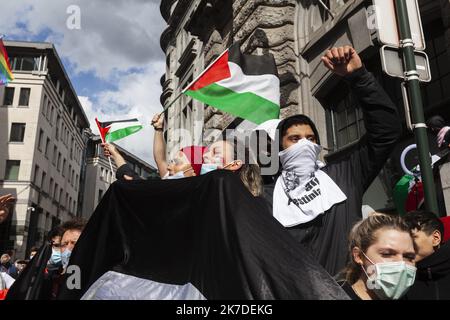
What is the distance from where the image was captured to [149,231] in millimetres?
2211

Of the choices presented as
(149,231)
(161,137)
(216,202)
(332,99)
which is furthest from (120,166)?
(332,99)

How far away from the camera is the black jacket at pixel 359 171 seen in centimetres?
235

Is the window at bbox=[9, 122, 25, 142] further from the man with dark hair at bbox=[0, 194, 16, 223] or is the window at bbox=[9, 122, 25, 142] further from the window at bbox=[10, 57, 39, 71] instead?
the man with dark hair at bbox=[0, 194, 16, 223]

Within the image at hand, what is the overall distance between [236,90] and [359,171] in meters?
2.99

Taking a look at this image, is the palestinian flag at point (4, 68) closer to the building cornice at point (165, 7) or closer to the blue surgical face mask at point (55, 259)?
the blue surgical face mask at point (55, 259)

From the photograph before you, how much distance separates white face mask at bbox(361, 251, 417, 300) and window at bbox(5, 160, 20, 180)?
36.7 m

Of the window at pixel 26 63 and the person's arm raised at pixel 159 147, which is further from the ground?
the window at pixel 26 63

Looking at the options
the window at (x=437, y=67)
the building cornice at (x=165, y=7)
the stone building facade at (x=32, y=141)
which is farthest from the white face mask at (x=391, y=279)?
the stone building facade at (x=32, y=141)

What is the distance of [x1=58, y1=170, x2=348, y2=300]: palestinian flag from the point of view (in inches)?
62.3

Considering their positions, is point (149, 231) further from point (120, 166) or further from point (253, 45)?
point (253, 45)

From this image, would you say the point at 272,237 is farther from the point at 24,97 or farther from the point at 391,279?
the point at 24,97

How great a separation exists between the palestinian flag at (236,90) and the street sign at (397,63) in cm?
213

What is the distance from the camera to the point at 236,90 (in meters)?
5.28
